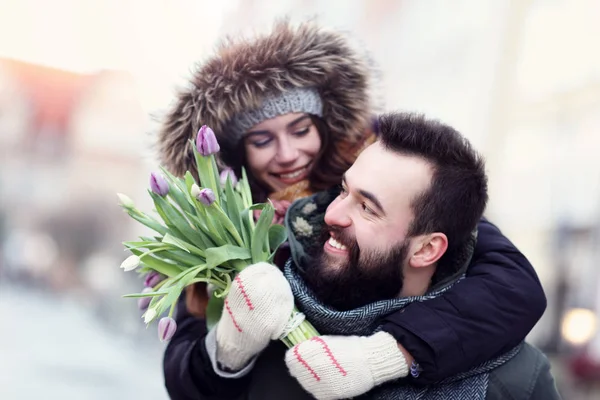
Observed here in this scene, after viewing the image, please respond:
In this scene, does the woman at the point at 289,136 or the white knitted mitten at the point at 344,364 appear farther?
the woman at the point at 289,136

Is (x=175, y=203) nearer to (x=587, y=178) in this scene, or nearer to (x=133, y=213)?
(x=133, y=213)

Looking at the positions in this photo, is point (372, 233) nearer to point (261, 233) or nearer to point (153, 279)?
point (261, 233)

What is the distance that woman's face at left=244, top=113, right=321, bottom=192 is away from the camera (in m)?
1.07

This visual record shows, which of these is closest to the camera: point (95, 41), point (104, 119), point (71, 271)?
point (95, 41)

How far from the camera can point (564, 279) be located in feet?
10.0

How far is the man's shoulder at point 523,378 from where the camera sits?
905mm

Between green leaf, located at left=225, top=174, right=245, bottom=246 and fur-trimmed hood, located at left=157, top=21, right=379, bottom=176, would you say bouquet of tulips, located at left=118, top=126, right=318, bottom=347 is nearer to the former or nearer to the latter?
green leaf, located at left=225, top=174, right=245, bottom=246

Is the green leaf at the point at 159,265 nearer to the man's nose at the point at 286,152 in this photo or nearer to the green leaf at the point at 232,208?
the green leaf at the point at 232,208

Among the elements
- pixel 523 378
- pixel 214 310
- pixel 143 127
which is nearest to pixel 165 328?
pixel 214 310

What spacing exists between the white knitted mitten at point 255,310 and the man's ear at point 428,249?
0.64ft

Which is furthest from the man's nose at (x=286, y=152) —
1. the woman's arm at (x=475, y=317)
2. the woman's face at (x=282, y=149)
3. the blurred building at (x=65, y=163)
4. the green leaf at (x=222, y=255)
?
the blurred building at (x=65, y=163)

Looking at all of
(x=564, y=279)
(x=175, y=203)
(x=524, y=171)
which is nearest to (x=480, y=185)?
(x=175, y=203)

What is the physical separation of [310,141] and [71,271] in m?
1.40

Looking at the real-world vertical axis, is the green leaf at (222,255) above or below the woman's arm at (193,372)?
above
